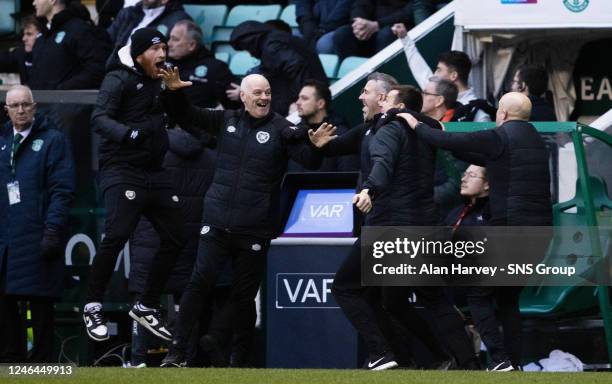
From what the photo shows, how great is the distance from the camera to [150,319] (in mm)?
11883

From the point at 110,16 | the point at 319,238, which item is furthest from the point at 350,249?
the point at 110,16

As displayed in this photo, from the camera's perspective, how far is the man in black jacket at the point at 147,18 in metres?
15.5

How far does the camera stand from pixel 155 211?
471 inches

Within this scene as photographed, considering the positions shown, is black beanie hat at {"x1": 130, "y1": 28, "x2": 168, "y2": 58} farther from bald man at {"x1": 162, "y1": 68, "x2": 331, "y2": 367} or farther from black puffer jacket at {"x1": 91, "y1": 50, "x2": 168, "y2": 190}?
bald man at {"x1": 162, "y1": 68, "x2": 331, "y2": 367}

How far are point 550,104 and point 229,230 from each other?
9.27 feet

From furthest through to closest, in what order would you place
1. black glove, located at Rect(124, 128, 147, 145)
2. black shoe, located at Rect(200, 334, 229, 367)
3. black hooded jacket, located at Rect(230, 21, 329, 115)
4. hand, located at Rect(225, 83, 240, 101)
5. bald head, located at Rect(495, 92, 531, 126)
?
hand, located at Rect(225, 83, 240, 101) → black hooded jacket, located at Rect(230, 21, 329, 115) → black shoe, located at Rect(200, 334, 229, 367) → black glove, located at Rect(124, 128, 147, 145) → bald head, located at Rect(495, 92, 531, 126)

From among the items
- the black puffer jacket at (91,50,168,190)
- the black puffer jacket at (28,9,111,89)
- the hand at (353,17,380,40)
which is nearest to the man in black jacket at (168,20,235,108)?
the black puffer jacket at (28,9,111,89)

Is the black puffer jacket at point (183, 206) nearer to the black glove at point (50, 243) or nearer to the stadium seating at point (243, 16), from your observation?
the black glove at point (50, 243)

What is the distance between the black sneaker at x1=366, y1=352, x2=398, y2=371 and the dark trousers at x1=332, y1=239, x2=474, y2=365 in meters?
0.03

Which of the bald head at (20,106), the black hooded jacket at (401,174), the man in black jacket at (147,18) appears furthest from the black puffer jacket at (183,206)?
the man in black jacket at (147,18)

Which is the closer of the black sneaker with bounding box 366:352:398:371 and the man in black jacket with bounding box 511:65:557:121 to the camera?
the black sneaker with bounding box 366:352:398:371

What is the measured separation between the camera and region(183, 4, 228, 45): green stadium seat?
1730 centimetres

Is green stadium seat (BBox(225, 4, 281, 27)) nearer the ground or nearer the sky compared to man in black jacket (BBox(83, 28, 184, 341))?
nearer the sky

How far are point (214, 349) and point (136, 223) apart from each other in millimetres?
1011
